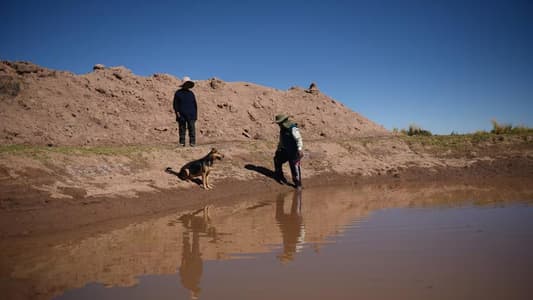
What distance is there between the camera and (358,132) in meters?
25.7

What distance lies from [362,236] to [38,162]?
7.25m

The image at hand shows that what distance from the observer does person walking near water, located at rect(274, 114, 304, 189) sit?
10766mm

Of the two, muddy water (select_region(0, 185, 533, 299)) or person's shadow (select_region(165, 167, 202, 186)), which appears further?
person's shadow (select_region(165, 167, 202, 186))

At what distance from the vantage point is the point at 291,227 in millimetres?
5996

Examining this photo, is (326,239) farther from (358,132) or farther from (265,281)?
(358,132)

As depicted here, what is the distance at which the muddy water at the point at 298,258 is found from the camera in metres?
3.38

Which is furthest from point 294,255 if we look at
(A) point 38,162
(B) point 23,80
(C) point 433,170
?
(B) point 23,80

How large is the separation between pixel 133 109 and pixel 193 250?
1851 cm

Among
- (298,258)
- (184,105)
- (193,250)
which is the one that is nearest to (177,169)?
(184,105)

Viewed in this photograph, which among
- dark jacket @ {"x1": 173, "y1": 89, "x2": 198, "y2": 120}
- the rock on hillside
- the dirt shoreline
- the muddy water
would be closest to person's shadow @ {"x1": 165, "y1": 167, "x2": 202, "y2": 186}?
the dirt shoreline

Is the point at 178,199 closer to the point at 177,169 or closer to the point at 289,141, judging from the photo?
the point at 177,169

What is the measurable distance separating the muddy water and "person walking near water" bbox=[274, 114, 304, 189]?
3.72 meters

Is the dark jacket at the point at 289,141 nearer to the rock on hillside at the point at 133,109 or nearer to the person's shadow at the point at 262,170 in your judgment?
the person's shadow at the point at 262,170

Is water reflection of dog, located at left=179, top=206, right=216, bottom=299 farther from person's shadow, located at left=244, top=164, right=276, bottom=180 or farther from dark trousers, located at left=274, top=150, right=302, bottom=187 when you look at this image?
person's shadow, located at left=244, top=164, right=276, bottom=180
